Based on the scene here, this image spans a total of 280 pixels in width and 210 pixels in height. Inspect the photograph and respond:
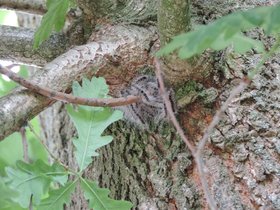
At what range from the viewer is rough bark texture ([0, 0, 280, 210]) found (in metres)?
1.00

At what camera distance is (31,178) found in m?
0.96

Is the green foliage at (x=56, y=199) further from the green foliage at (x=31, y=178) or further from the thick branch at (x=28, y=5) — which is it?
the thick branch at (x=28, y=5)

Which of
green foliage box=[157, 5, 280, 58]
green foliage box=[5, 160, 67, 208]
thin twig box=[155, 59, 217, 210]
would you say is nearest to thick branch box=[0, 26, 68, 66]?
green foliage box=[5, 160, 67, 208]

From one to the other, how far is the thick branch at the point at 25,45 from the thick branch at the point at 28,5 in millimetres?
198

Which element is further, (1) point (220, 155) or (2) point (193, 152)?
(1) point (220, 155)

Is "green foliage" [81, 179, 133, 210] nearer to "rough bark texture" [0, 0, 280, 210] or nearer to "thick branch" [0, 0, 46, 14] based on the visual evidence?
"rough bark texture" [0, 0, 280, 210]

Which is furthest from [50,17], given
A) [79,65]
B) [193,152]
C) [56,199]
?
[193,152]

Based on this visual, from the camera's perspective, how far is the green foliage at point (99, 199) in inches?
37.7

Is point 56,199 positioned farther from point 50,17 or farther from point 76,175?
point 50,17

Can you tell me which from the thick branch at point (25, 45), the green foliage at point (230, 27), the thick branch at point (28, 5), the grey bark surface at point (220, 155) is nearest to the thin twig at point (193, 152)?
the green foliage at point (230, 27)

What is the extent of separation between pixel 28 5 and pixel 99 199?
63 centimetres

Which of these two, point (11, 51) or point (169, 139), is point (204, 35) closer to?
point (169, 139)

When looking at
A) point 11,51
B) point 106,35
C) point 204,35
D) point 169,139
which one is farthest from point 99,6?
point 204,35

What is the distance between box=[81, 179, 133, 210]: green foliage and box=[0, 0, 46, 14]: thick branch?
586 mm
